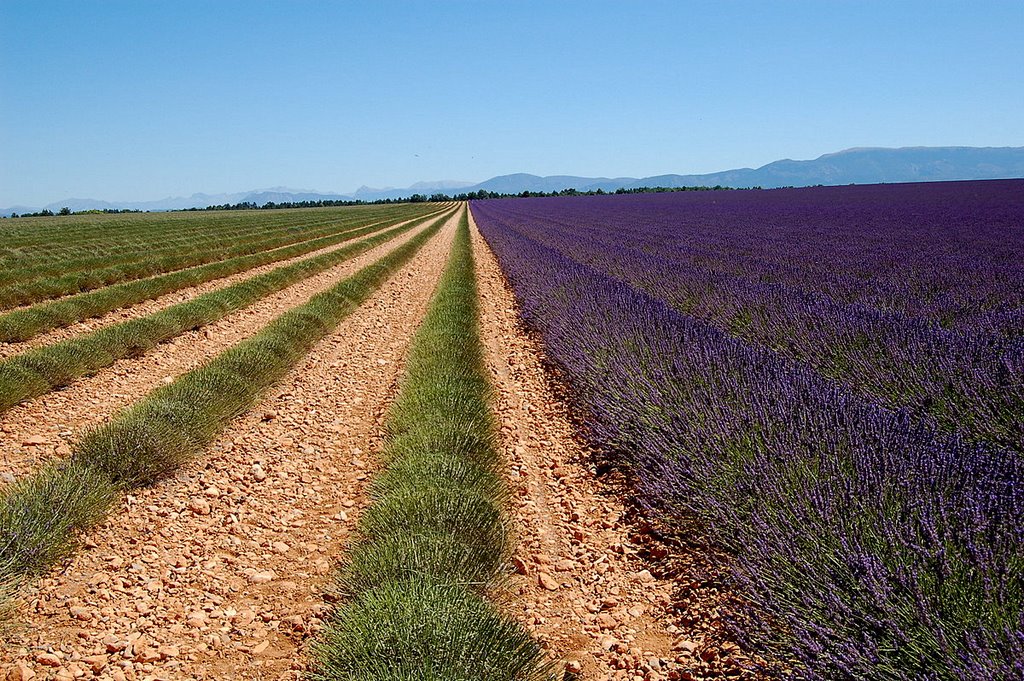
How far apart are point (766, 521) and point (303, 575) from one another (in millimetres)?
2069

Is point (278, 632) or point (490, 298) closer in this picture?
point (278, 632)

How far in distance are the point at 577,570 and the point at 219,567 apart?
5.56 feet

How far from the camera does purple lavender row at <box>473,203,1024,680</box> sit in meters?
1.79

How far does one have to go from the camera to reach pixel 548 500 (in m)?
3.67

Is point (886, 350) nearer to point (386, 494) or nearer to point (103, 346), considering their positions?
point (386, 494)

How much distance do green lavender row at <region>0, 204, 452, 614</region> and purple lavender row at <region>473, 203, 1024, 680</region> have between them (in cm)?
281

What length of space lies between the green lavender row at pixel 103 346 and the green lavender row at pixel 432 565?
3217mm

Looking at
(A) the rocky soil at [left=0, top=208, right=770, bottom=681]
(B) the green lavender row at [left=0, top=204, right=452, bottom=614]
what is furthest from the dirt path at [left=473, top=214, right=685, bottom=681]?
(B) the green lavender row at [left=0, top=204, right=452, bottom=614]

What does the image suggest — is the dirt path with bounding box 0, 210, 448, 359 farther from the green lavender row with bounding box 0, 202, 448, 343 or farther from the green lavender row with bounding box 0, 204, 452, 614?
the green lavender row with bounding box 0, 204, 452, 614

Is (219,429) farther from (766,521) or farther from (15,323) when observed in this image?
(15,323)

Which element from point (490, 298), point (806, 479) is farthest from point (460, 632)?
point (490, 298)

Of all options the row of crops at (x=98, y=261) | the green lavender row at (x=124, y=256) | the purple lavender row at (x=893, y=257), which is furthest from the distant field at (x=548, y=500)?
the green lavender row at (x=124, y=256)

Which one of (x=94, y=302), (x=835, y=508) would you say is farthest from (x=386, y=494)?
(x=94, y=302)

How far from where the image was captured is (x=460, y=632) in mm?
2189
